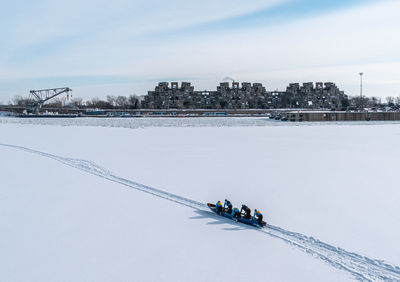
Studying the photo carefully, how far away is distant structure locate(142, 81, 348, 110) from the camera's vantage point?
135 m

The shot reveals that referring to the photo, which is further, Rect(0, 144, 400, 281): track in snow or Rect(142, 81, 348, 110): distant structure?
Rect(142, 81, 348, 110): distant structure

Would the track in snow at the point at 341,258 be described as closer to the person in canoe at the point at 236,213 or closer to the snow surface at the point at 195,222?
the snow surface at the point at 195,222

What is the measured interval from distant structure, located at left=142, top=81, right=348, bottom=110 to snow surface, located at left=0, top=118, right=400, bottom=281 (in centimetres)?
12241

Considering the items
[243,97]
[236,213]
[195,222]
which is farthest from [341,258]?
[243,97]

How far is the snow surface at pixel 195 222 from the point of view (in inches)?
206

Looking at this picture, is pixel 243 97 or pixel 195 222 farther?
pixel 243 97

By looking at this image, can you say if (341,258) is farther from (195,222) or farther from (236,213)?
(195,222)

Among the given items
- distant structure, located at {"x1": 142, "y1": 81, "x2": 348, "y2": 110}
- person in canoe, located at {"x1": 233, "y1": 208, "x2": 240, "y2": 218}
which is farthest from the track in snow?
distant structure, located at {"x1": 142, "y1": 81, "x2": 348, "y2": 110}

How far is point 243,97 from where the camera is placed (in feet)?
456

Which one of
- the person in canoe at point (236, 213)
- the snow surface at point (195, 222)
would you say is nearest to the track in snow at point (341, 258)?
the snow surface at point (195, 222)

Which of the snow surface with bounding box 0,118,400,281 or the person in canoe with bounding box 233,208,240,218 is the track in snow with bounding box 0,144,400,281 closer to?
the snow surface with bounding box 0,118,400,281

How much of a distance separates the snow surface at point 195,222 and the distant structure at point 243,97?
122 meters

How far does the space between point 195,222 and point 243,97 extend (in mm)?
134401

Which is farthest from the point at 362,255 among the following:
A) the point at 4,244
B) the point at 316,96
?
the point at 316,96
